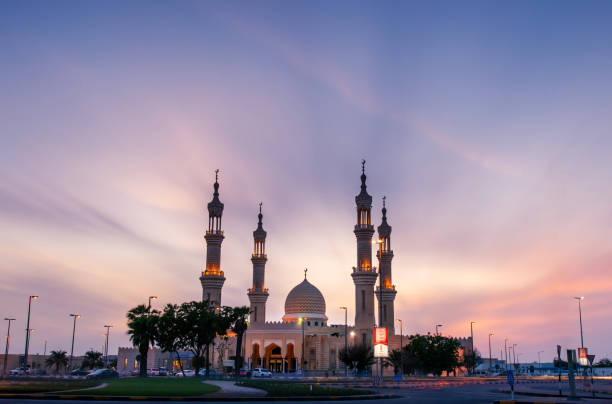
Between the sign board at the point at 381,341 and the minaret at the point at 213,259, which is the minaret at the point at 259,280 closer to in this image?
the minaret at the point at 213,259

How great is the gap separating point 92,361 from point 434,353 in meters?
76.4

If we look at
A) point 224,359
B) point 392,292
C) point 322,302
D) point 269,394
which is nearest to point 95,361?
point 224,359

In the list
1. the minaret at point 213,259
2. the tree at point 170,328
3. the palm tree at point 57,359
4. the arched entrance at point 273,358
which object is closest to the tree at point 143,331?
the tree at point 170,328

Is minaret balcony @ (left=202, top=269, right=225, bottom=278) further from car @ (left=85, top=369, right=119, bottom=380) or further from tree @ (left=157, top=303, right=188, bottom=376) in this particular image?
car @ (left=85, top=369, right=119, bottom=380)

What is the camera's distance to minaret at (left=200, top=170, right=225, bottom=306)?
94688 mm

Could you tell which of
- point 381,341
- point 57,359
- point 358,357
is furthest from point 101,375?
point 57,359

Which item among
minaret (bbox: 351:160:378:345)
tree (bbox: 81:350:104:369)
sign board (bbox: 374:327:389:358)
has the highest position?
minaret (bbox: 351:160:378:345)

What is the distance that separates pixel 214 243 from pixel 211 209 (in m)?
6.26

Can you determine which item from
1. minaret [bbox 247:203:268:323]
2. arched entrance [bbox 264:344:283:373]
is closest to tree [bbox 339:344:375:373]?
arched entrance [bbox 264:344:283:373]

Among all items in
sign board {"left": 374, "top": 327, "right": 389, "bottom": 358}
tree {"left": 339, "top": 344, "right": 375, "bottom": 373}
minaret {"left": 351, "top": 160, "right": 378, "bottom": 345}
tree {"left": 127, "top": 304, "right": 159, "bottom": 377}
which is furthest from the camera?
minaret {"left": 351, "top": 160, "right": 378, "bottom": 345}

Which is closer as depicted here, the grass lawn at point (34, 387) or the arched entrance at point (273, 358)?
the grass lawn at point (34, 387)

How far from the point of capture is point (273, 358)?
102 meters

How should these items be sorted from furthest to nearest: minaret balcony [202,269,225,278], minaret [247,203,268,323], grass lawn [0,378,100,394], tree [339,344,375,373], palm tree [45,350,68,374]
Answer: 1. palm tree [45,350,68,374]
2. minaret [247,203,268,323]
3. minaret balcony [202,269,225,278]
4. tree [339,344,375,373]
5. grass lawn [0,378,100,394]

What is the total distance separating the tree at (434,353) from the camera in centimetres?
8750
